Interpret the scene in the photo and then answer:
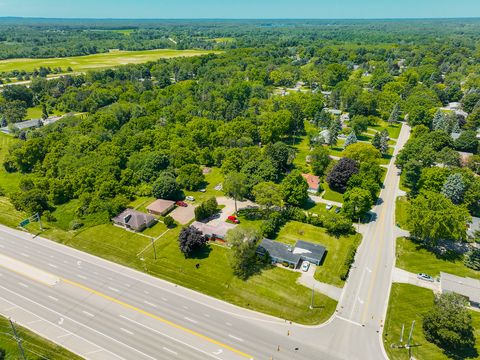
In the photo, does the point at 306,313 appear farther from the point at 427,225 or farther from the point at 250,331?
the point at 427,225

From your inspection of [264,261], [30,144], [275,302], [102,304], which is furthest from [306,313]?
[30,144]

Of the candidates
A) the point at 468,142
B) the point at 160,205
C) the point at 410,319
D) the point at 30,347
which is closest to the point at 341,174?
the point at 410,319

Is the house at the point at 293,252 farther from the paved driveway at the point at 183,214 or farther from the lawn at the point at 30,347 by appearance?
the lawn at the point at 30,347

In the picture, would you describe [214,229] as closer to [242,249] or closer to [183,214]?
[183,214]

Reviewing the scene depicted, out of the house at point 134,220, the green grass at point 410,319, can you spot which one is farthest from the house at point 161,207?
the green grass at point 410,319

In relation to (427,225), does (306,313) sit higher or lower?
lower

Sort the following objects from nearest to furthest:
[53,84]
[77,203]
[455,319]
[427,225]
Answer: [455,319] → [427,225] → [77,203] → [53,84]

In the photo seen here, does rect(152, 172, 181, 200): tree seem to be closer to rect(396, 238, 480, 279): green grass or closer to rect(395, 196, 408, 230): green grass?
rect(396, 238, 480, 279): green grass
